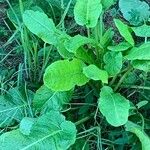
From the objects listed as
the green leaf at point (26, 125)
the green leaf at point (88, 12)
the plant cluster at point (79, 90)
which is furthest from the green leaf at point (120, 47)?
the green leaf at point (26, 125)

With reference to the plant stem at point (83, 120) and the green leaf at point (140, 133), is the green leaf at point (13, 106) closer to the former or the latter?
the plant stem at point (83, 120)

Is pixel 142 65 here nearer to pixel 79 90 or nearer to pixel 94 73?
pixel 94 73

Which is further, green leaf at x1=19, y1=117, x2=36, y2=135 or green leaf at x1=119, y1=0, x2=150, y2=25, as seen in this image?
green leaf at x1=119, y1=0, x2=150, y2=25

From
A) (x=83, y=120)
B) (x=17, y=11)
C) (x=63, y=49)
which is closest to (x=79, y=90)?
(x=83, y=120)

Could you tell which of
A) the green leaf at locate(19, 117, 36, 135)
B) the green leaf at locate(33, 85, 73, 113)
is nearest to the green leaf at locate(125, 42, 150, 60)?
the green leaf at locate(33, 85, 73, 113)

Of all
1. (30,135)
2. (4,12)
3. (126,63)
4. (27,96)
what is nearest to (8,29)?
(4,12)

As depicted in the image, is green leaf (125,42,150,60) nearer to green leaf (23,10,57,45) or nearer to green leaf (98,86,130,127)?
green leaf (98,86,130,127)
